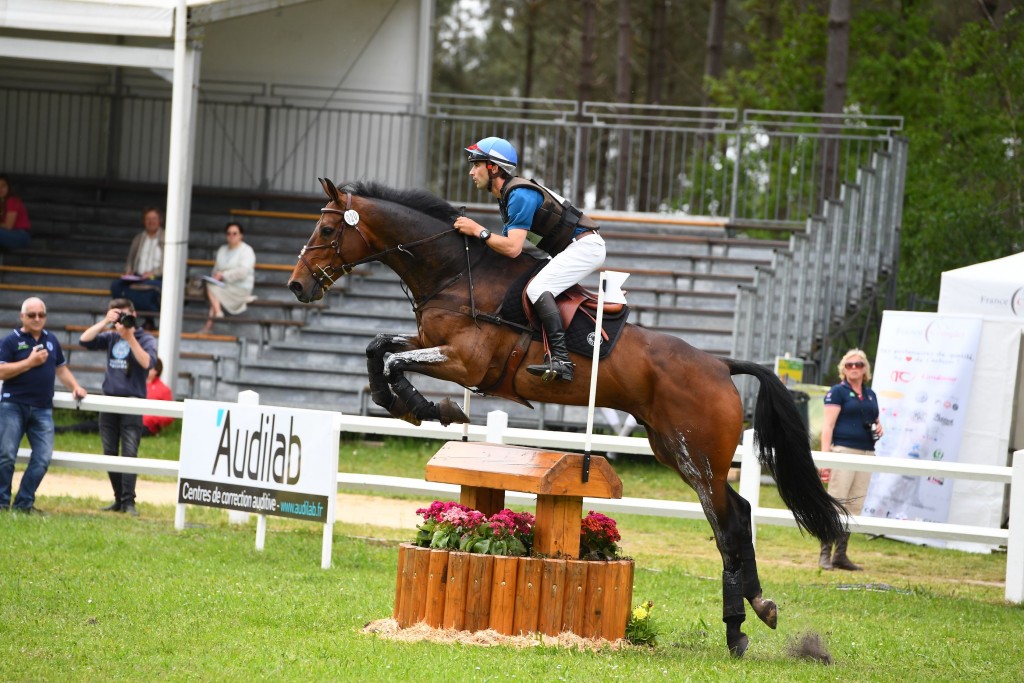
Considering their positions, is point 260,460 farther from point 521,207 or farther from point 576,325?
point 521,207

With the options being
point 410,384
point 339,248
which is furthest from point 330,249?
point 410,384

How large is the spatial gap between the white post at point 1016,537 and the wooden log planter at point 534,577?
429 centimetres

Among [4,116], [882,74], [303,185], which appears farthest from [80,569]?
[882,74]

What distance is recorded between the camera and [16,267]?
1980 centimetres

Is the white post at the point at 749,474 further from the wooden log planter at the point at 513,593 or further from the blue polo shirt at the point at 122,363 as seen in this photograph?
the blue polo shirt at the point at 122,363

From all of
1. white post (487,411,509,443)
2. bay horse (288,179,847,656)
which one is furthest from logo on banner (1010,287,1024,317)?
bay horse (288,179,847,656)

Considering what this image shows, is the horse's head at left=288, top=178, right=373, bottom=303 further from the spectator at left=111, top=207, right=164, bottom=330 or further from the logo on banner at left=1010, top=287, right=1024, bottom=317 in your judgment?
the spectator at left=111, top=207, right=164, bottom=330

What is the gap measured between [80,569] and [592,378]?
431 centimetres

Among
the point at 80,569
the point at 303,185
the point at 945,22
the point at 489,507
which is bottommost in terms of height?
the point at 80,569

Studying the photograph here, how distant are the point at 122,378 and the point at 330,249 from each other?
558 centimetres

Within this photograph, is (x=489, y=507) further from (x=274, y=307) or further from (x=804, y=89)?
(x=804, y=89)

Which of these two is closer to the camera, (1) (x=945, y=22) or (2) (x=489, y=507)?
(2) (x=489, y=507)

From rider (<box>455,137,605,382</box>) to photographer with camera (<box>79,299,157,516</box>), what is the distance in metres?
5.56

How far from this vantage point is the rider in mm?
7133
